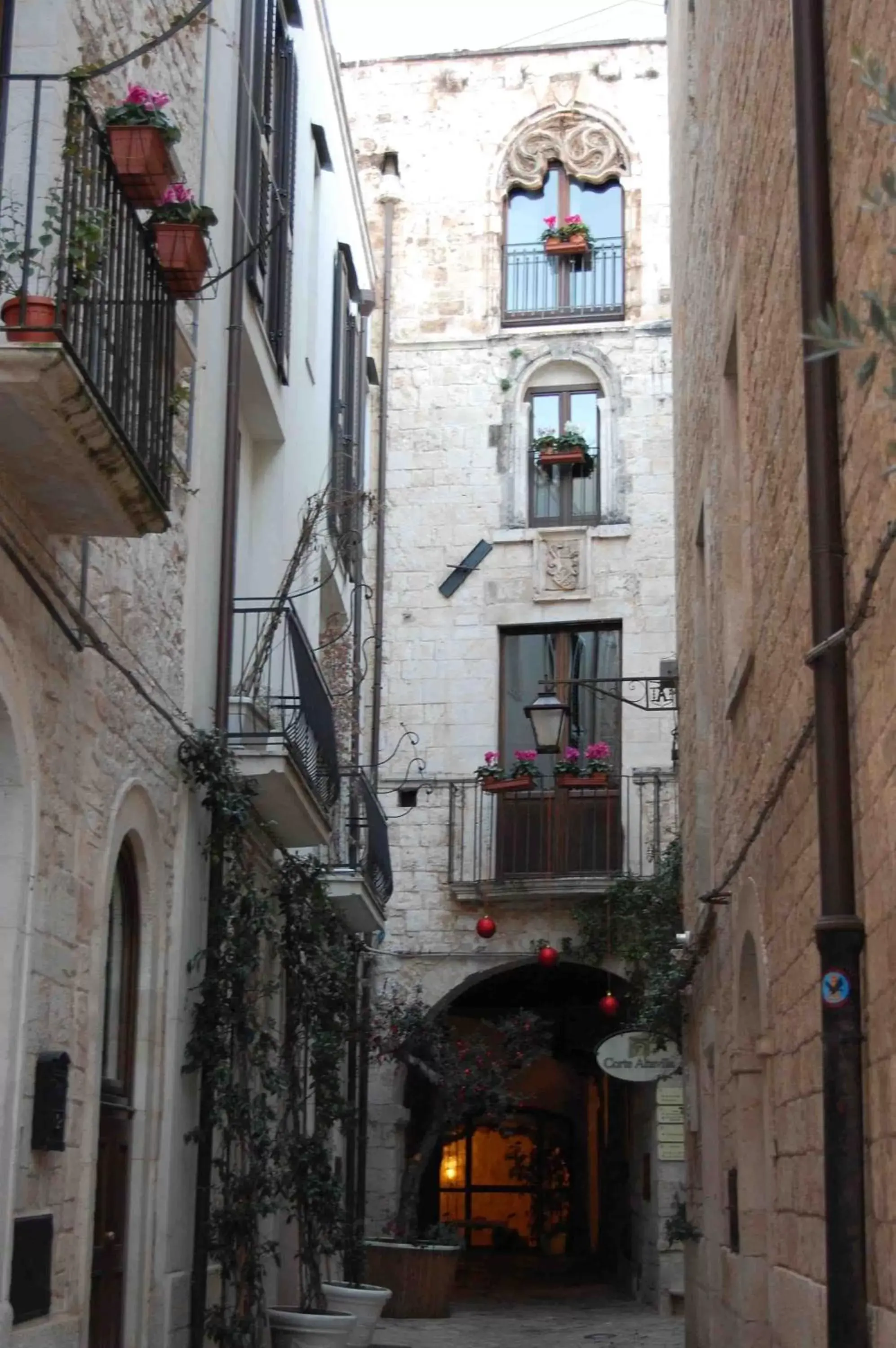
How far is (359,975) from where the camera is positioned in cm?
1727

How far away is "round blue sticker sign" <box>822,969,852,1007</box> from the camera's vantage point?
535 centimetres

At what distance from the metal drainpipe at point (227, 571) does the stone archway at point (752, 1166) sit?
2.64 metres

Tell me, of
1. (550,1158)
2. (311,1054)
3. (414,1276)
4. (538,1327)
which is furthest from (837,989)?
(550,1158)

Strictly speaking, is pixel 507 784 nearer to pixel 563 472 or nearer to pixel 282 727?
pixel 563 472

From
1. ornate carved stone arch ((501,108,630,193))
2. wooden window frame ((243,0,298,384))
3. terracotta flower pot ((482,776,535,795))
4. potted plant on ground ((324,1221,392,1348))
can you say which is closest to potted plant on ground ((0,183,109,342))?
wooden window frame ((243,0,298,384))

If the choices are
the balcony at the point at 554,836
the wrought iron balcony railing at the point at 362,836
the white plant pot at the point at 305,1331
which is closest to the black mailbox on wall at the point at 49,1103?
the white plant pot at the point at 305,1331

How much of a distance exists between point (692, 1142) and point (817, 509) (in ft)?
27.8

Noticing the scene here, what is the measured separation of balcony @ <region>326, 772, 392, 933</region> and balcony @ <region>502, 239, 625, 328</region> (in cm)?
667

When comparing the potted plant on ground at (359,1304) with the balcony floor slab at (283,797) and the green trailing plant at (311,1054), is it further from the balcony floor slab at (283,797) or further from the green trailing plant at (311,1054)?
the balcony floor slab at (283,797)

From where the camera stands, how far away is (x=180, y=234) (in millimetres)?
7203

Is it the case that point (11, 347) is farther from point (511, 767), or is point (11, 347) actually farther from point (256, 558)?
point (511, 767)

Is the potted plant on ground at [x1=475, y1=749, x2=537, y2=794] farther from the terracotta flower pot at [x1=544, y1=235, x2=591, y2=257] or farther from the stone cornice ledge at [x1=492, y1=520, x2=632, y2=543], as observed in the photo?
the terracotta flower pot at [x1=544, y1=235, x2=591, y2=257]

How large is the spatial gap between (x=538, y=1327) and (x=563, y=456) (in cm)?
873

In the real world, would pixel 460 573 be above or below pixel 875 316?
above
